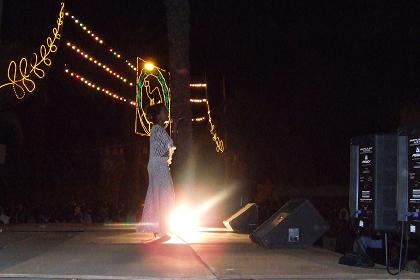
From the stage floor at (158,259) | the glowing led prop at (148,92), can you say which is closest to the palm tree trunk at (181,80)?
the glowing led prop at (148,92)

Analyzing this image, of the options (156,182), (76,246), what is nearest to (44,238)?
(76,246)

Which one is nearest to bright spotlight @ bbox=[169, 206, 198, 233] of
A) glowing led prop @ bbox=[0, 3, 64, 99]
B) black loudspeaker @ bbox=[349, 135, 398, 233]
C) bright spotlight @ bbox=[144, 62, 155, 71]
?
bright spotlight @ bbox=[144, 62, 155, 71]

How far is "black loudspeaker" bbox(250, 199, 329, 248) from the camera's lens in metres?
9.78

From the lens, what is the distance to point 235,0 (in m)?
23.8

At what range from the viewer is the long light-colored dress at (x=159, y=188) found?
397 inches

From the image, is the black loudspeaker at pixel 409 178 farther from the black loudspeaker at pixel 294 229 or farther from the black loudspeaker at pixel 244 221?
the black loudspeaker at pixel 244 221

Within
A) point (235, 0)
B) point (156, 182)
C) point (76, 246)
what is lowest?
point (76, 246)

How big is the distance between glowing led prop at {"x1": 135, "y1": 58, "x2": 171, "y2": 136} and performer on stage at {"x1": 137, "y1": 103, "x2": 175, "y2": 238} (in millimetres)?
3570

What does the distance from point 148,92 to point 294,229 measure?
6.70 meters

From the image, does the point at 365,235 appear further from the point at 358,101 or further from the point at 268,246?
the point at 358,101

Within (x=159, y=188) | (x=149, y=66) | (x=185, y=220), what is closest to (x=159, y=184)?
(x=159, y=188)

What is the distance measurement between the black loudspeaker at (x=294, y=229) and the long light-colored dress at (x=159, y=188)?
1.40 m

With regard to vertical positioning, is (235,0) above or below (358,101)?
above

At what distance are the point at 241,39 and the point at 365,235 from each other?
1836cm
